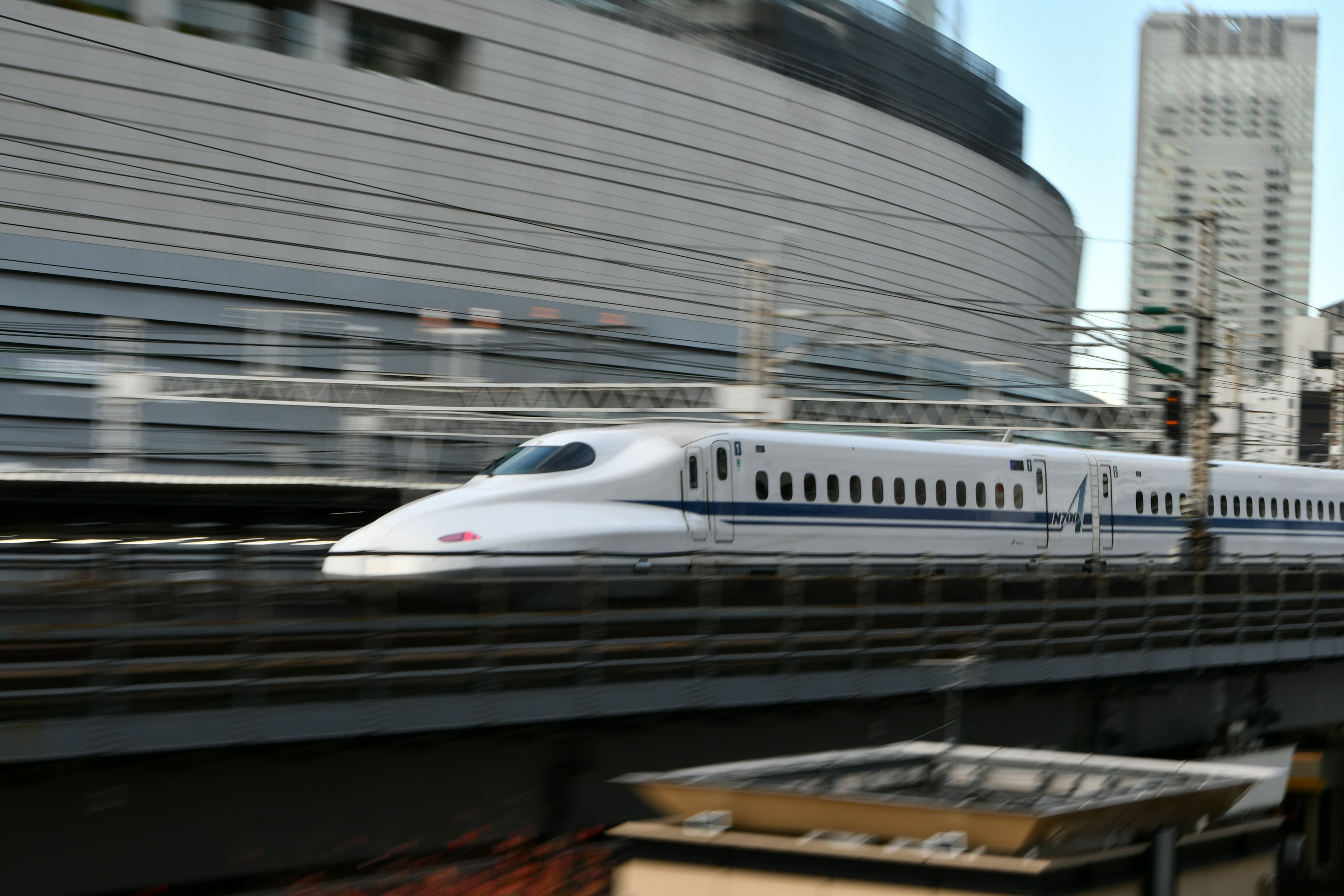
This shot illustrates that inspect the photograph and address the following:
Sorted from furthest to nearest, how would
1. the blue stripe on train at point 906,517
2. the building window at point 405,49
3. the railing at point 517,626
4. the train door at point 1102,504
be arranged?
the building window at point 405,49
the train door at point 1102,504
the blue stripe on train at point 906,517
the railing at point 517,626

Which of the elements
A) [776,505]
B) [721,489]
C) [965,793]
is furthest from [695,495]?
[965,793]

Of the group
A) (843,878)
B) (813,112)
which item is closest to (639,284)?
(813,112)

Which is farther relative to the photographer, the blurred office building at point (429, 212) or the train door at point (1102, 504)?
the blurred office building at point (429, 212)

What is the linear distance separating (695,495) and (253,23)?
1767 cm

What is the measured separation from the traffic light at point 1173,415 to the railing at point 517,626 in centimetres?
335

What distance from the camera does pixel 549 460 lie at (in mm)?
15555

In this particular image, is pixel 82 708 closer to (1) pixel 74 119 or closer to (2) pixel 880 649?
(2) pixel 880 649

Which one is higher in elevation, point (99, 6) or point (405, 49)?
point (405, 49)

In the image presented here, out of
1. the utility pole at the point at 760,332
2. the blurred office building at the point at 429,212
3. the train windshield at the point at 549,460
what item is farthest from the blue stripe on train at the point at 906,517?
the utility pole at the point at 760,332

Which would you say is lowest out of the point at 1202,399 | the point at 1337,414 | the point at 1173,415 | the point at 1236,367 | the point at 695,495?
the point at 695,495

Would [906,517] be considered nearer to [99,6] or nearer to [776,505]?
[776,505]

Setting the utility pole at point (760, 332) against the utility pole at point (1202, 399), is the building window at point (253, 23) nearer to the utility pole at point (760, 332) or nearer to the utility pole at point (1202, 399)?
the utility pole at point (760, 332)

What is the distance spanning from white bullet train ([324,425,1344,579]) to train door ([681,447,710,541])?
0.02 meters

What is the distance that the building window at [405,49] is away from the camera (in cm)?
2927
